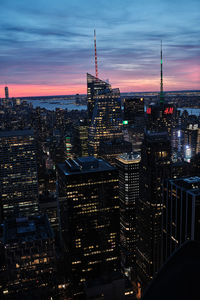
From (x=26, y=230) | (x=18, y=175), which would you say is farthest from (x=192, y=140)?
(x=26, y=230)

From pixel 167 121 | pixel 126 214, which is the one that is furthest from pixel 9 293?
pixel 167 121

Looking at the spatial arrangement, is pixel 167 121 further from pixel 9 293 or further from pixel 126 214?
pixel 9 293

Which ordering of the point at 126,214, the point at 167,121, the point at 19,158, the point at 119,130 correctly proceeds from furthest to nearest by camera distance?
the point at 167,121 → the point at 119,130 → the point at 19,158 → the point at 126,214

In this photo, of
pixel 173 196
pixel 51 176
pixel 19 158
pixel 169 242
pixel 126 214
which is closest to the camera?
pixel 173 196

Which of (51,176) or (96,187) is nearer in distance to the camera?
(96,187)

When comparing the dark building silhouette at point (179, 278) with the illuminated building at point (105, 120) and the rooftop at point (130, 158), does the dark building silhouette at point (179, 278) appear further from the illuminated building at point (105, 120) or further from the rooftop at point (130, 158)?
the illuminated building at point (105, 120)

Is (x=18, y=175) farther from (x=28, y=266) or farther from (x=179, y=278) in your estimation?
(x=179, y=278)

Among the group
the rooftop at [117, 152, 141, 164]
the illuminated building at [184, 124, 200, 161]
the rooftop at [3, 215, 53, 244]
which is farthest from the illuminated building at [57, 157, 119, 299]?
the illuminated building at [184, 124, 200, 161]
